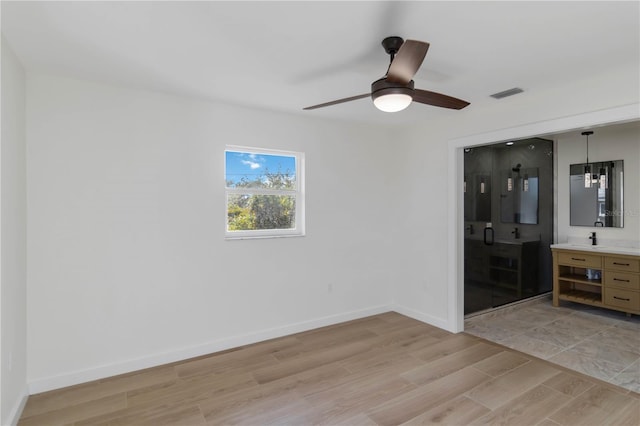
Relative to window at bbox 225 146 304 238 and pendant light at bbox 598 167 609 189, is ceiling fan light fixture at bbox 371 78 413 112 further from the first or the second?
pendant light at bbox 598 167 609 189

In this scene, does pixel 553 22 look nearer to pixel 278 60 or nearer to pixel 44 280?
pixel 278 60

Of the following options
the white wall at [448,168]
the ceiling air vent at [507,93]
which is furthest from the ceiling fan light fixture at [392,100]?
the white wall at [448,168]

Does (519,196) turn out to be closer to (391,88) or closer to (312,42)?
(391,88)

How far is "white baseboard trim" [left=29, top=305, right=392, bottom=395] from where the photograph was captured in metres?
2.71

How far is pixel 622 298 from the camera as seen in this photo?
4.21 m

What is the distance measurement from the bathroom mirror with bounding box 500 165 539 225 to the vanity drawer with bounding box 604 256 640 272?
105 cm

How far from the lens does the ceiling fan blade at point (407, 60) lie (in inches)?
65.4

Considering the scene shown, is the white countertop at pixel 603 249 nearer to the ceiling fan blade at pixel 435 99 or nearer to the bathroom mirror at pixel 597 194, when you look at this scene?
the bathroom mirror at pixel 597 194

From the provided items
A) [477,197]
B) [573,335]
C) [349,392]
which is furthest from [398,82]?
[573,335]

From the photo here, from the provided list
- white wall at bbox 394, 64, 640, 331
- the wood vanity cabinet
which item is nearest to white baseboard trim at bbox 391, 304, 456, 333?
white wall at bbox 394, 64, 640, 331

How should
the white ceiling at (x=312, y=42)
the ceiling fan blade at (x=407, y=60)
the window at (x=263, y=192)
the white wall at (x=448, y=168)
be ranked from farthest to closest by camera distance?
1. the window at (x=263, y=192)
2. the white wall at (x=448, y=168)
3. the white ceiling at (x=312, y=42)
4. the ceiling fan blade at (x=407, y=60)

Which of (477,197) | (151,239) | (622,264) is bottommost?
(622,264)

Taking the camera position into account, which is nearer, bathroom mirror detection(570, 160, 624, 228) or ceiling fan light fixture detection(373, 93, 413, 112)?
ceiling fan light fixture detection(373, 93, 413, 112)

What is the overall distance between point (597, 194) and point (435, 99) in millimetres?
3945
